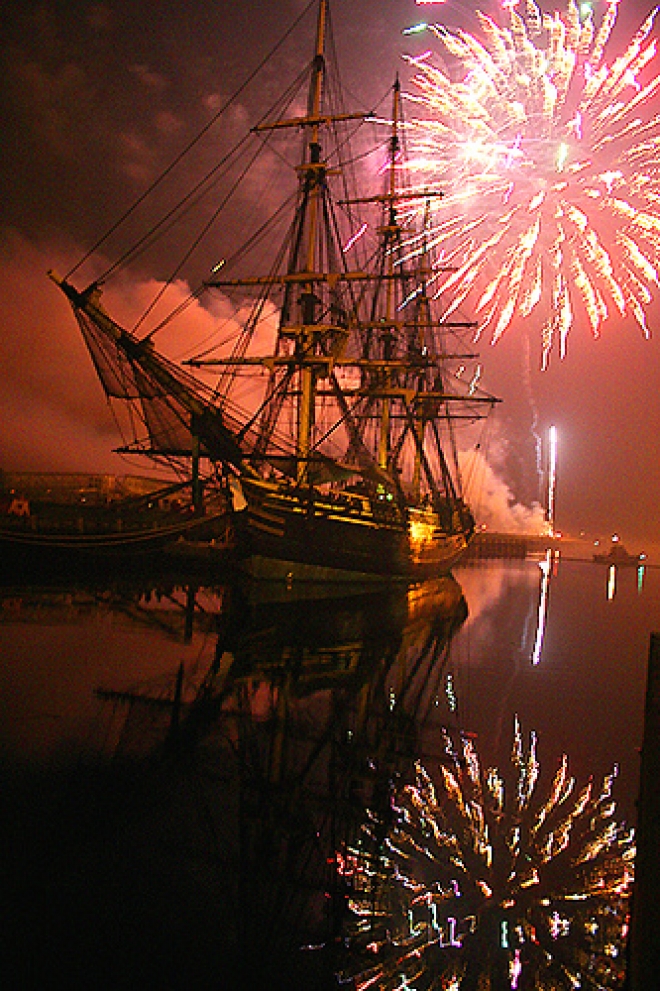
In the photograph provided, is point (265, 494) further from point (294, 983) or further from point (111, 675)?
point (294, 983)

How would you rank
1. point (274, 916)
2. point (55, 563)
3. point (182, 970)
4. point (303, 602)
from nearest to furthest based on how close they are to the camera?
point (182, 970), point (274, 916), point (303, 602), point (55, 563)

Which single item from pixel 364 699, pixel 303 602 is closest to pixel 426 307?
pixel 303 602

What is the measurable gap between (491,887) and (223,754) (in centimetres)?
292

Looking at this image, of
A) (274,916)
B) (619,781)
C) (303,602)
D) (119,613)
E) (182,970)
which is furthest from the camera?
(303,602)

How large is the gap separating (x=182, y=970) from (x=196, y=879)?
0.83 meters

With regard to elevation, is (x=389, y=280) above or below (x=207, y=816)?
above

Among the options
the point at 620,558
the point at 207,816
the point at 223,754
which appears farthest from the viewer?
the point at 620,558

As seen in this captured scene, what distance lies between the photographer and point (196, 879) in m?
4.50

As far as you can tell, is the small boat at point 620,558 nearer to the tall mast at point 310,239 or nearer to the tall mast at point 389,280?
the tall mast at point 389,280

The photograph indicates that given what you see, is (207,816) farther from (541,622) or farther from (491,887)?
(541,622)

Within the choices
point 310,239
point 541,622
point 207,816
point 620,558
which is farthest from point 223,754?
point 620,558

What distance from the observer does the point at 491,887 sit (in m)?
4.88

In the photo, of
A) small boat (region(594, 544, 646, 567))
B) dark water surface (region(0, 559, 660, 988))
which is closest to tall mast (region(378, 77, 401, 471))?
dark water surface (region(0, 559, 660, 988))

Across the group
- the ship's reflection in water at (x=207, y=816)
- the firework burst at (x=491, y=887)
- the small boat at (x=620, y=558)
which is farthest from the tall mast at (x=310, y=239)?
the small boat at (x=620, y=558)
